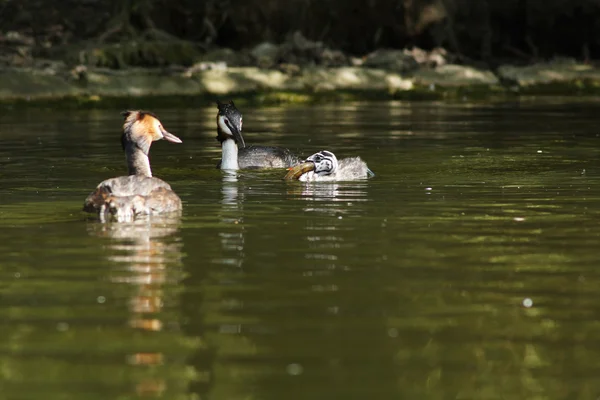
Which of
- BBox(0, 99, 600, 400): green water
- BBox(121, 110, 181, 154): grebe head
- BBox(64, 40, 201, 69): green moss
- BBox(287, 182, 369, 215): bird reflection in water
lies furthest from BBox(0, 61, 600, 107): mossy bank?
BBox(121, 110, 181, 154): grebe head

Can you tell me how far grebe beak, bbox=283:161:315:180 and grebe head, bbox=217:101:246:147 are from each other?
2137 mm

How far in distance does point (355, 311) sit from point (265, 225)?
479 centimetres

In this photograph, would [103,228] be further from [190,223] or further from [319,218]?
[319,218]

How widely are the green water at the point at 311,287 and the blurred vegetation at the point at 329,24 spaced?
856 inches

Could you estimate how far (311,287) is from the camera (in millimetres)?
11344

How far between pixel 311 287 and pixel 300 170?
9214mm

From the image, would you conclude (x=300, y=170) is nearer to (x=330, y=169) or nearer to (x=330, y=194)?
(x=330, y=169)

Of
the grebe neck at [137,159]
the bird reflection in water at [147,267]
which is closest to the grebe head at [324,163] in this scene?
the grebe neck at [137,159]

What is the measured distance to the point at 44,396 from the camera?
8.32 m

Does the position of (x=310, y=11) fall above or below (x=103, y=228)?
above

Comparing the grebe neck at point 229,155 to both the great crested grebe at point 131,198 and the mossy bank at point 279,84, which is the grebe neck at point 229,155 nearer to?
the great crested grebe at point 131,198

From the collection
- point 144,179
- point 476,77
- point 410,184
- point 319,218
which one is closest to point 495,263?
point 319,218

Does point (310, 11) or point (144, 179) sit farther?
point (310, 11)

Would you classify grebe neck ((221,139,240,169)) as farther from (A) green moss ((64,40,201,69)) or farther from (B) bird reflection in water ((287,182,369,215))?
(A) green moss ((64,40,201,69))
